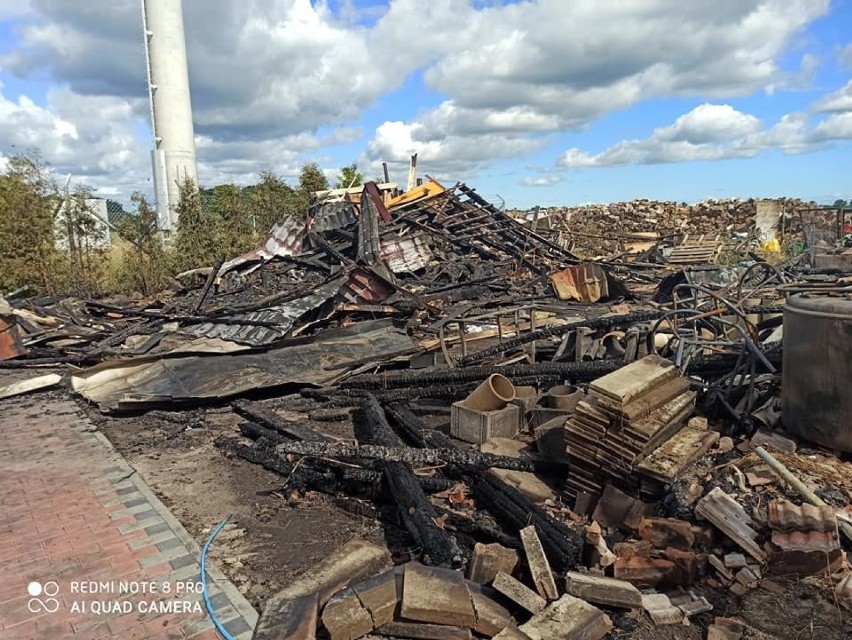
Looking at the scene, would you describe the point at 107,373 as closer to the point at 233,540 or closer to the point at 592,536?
the point at 233,540

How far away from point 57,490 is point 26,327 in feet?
27.6

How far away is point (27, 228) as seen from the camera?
1577cm

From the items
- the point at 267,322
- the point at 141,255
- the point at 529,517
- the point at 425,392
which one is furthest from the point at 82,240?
the point at 529,517

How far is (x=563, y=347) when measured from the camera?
836 cm

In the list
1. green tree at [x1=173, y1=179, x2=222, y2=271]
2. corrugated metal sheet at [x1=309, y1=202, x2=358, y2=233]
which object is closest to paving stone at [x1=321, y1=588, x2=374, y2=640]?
corrugated metal sheet at [x1=309, y1=202, x2=358, y2=233]

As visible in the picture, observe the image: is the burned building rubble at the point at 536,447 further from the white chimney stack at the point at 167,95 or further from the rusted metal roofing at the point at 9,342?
the white chimney stack at the point at 167,95

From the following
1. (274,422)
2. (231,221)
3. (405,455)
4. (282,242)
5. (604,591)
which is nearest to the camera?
(604,591)

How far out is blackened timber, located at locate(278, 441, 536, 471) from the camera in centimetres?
537

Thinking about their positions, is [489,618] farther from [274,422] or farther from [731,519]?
[274,422]

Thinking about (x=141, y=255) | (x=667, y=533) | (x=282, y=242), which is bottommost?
(x=667, y=533)

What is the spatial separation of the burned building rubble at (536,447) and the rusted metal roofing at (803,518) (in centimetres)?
1

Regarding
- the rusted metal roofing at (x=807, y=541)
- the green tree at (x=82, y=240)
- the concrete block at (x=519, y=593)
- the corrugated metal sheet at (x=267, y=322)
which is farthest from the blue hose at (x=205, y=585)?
the green tree at (x=82, y=240)

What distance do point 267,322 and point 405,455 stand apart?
6.11m

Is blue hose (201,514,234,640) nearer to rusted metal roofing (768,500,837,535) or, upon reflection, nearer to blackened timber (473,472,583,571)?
blackened timber (473,472,583,571)
